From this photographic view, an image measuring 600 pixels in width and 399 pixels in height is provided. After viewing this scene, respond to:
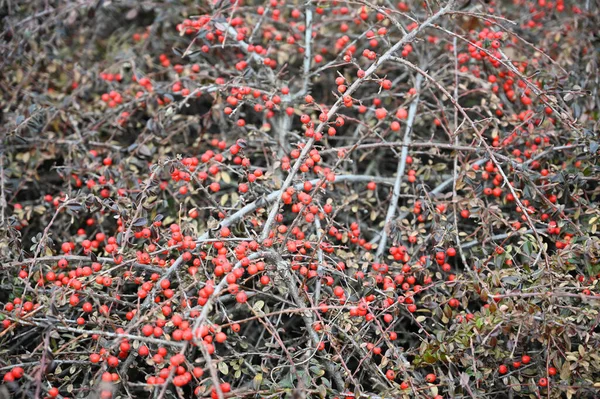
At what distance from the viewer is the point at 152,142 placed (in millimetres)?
3264

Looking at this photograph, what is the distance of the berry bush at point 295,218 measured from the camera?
2291 millimetres

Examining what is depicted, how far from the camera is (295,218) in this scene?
267cm

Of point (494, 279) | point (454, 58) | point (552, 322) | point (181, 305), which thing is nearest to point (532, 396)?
point (552, 322)

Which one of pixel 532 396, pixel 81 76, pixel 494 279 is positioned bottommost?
pixel 532 396

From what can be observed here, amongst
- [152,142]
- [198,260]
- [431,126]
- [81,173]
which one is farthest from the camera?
[431,126]

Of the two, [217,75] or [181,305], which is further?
[217,75]

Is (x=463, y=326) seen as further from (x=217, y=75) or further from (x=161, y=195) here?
(x=217, y=75)

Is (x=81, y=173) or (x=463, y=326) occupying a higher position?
(x=81, y=173)

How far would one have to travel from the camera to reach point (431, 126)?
3551mm

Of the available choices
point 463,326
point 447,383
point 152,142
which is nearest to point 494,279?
point 463,326

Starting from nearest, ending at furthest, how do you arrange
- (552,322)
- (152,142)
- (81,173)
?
(552,322)
(81,173)
(152,142)

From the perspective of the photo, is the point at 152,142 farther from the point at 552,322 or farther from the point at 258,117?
the point at 552,322

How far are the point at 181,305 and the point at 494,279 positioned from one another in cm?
133

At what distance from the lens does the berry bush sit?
229 centimetres
